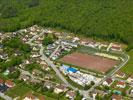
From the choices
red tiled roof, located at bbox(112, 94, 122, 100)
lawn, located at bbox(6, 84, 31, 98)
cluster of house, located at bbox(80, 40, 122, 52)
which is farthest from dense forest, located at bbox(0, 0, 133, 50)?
lawn, located at bbox(6, 84, 31, 98)

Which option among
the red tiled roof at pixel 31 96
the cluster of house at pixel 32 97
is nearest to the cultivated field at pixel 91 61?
the cluster of house at pixel 32 97

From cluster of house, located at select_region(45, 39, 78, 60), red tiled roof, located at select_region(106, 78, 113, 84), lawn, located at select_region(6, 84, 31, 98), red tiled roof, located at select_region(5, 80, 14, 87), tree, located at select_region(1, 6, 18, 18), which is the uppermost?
tree, located at select_region(1, 6, 18, 18)

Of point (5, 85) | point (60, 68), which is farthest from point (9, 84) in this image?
point (60, 68)

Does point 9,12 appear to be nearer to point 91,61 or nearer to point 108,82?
point 91,61

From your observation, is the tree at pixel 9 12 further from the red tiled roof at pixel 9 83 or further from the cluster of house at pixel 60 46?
the red tiled roof at pixel 9 83

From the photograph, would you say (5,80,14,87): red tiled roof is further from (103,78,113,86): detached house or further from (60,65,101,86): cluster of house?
(103,78,113,86): detached house
